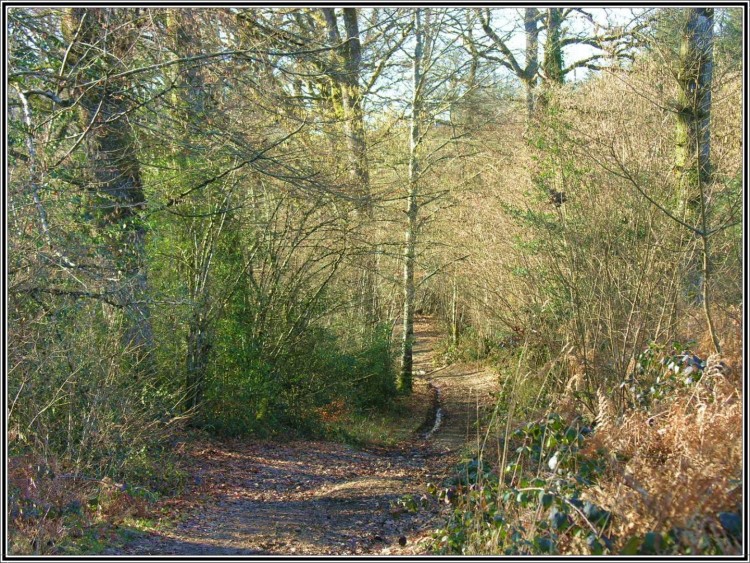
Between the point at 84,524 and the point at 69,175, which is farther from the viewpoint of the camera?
the point at 69,175

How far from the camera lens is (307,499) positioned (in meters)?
8.91

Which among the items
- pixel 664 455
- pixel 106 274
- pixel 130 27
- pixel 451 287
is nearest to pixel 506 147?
pixel 451 287

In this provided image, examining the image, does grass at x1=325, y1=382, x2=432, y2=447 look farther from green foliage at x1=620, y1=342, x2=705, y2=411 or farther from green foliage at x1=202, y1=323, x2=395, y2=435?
green foliage at x1=620, y1=342, x2=705, y2=411

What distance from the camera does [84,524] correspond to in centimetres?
650

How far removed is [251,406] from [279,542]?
569 cm

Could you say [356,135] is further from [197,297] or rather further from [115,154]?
[115,154]

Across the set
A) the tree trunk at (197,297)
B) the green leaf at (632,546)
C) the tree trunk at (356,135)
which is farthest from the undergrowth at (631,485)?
the tree trunk at (356,135)

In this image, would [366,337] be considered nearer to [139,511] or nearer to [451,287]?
[451,287]

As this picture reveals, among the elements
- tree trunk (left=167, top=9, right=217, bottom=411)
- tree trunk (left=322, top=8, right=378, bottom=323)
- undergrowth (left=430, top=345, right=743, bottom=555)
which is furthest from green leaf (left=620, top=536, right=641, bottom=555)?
tree trunk (left=322, top=8, right=378, bottom=323)

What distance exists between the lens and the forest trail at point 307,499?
22.3 ft

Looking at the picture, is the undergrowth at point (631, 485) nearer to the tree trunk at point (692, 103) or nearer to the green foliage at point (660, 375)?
the green foliage at point (660, 375)

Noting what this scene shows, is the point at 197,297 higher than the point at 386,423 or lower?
higher

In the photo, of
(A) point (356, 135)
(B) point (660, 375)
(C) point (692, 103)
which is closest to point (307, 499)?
(B) point (660, 375)

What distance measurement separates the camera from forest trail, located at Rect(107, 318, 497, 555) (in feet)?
22.3
